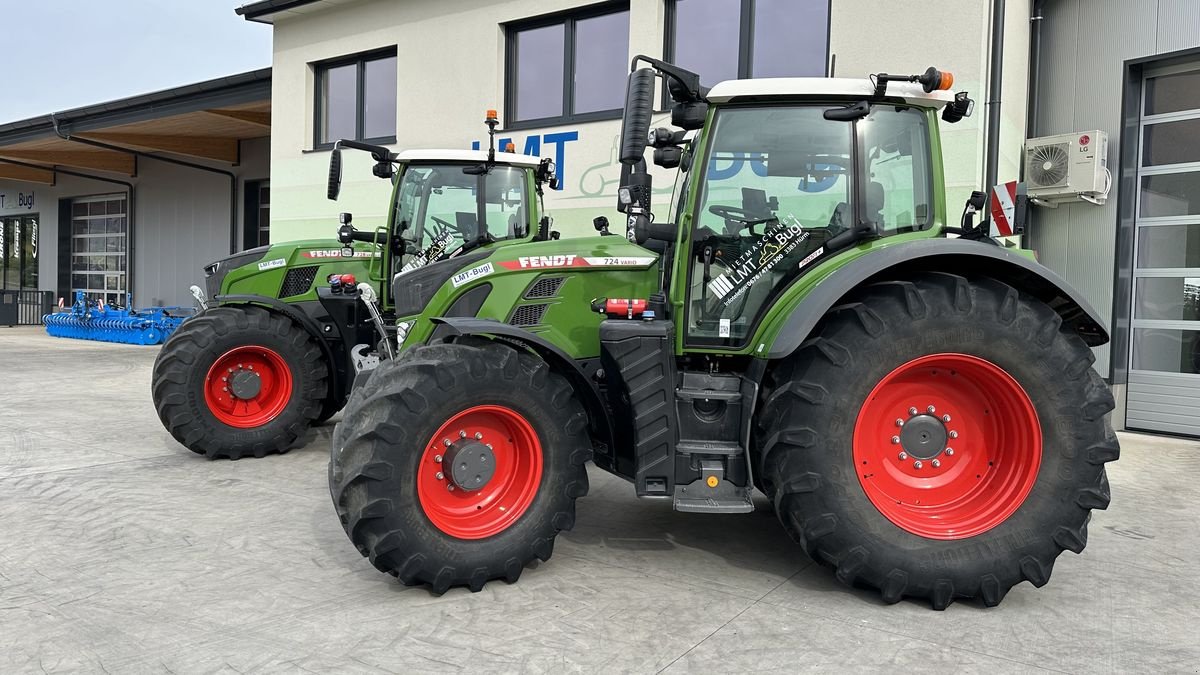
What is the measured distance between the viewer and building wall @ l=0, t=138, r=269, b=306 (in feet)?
64.2

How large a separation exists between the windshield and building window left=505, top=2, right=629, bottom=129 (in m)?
3.30

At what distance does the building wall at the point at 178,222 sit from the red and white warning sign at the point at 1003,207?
15814 mm

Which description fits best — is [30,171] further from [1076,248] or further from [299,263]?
[1076,248]

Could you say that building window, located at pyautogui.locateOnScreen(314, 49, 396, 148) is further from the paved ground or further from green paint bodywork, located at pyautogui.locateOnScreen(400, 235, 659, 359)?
green paint bodywork, located at pyautogui.locateOnScreen(400, 235, 659, 359)

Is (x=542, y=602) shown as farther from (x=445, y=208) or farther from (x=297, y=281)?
(x=297, y=281)

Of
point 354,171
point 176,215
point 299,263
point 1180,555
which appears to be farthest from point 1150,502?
point 176,215

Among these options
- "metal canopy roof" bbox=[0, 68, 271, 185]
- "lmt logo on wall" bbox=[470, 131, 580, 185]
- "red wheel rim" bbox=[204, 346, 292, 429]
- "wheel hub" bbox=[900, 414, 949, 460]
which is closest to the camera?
"wheel hub" bbox=[900, 414, 949, 460]

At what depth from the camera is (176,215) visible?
2078cm

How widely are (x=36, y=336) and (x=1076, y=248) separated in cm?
2033

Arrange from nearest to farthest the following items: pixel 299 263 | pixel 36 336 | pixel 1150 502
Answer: pixel 1150 502, pixel 299 263, pixel 36 336

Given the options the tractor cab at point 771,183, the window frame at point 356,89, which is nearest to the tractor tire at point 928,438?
the tractor cab at point 771,183

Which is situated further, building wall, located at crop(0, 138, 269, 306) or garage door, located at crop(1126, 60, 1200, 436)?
building wall, located at crop(0, 138, 269, 306)

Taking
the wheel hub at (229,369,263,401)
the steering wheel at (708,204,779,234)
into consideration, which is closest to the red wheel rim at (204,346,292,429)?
the wheel hub at (229,369,263,401)

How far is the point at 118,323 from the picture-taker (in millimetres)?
17484
